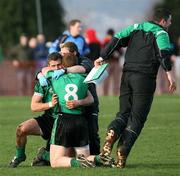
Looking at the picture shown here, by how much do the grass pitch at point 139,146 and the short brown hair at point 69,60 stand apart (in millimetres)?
1308

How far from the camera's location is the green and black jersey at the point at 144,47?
1148 centimetres

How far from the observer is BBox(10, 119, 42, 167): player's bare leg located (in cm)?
1177

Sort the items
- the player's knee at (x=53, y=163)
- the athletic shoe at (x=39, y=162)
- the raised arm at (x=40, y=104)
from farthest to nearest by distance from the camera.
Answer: the athletic shoe at (x=39, y=162) < the player's knee at (x=53, y=163) < the raised arm at (x=40, y=104)

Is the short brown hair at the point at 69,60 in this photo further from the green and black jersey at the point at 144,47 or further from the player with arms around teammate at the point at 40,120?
the green and black jersey at the point at 144,47

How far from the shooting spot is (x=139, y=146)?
14211mm

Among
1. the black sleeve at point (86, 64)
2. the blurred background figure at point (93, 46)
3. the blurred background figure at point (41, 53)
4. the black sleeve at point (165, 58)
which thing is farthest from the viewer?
the blurred background figure at point (41, 53)

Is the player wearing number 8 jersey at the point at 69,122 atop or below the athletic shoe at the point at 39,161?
atop

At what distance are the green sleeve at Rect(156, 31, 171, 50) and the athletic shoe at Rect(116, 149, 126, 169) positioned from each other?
1.35m

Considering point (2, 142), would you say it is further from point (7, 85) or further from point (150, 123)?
point (7, 85)

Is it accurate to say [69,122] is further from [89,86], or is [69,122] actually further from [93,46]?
[93,46]

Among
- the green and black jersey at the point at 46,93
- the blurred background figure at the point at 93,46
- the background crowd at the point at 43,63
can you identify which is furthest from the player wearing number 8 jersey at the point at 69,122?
the background crowd at the point at 43,63

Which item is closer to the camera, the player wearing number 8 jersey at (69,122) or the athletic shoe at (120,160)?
the athletic shoe at (120,160)

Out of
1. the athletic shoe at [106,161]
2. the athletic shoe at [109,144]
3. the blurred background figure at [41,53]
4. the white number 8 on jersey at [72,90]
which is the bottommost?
the blurred background figure at [41,53]

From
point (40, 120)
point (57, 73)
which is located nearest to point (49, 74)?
point (57, 73)
